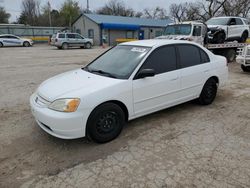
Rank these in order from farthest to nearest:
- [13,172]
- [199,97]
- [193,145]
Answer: [199,97] → [193,145] → [13,172]

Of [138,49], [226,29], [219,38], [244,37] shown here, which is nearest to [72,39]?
[219,38]

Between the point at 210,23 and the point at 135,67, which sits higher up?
the point at 210,23

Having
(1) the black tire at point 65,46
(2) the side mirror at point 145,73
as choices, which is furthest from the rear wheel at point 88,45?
(2) the side mirror at point 145,73

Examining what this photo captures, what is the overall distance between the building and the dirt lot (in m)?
29.3

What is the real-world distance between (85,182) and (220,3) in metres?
38.4

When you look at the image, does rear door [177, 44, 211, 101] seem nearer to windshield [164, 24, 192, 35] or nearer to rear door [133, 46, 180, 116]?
rear door [133, 46, 180, 116]

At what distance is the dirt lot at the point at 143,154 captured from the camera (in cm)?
265

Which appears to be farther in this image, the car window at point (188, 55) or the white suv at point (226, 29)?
the white suv at point (226, 29)

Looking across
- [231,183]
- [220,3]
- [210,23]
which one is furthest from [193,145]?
[220,3]

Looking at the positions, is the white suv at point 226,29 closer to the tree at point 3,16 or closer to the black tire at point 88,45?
the black tire at point 88,45

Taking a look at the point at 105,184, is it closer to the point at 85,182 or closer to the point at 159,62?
the point at 85,182

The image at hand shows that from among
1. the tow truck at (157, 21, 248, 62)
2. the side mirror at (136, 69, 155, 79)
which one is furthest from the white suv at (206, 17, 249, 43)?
the side mirror at (136, 69, 155, 79)

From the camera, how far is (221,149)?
3268 millimetres

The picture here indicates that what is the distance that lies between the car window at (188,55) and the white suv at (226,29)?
8017mm
